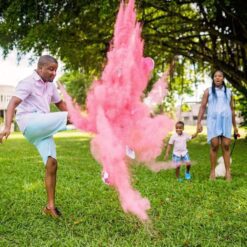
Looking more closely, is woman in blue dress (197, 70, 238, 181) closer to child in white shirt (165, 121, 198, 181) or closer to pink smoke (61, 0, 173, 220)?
child in white shirt (165, 121, 198, 181)

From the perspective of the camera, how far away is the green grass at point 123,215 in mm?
4703

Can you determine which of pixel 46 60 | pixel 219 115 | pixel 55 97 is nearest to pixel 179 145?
pixel 219 115

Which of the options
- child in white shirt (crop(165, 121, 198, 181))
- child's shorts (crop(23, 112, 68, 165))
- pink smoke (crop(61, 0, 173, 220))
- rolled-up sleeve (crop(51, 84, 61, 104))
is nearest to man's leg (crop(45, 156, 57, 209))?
child's shorts (crop(23, 112, 68, 165))

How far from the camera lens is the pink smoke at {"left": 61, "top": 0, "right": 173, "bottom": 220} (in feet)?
13.9

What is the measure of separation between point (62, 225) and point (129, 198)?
1.23 m

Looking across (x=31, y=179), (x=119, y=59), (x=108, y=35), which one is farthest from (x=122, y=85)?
(x=108, y=35)

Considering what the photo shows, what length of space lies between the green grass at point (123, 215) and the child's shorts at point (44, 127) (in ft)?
2.77

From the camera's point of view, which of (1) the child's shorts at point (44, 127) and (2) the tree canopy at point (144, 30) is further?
(2) the tree canopy at point (144, 30)

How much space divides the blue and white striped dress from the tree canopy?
13.1ft

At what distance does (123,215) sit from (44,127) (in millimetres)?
1343

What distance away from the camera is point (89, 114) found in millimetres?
4398

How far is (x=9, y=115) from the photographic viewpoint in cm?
503

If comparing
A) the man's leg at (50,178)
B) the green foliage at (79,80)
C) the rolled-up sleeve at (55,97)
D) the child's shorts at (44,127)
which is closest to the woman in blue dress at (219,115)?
the green foliage at (79,80)

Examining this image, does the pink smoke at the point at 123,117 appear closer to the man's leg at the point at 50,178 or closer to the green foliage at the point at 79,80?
the green foliage at the point at 79,80
